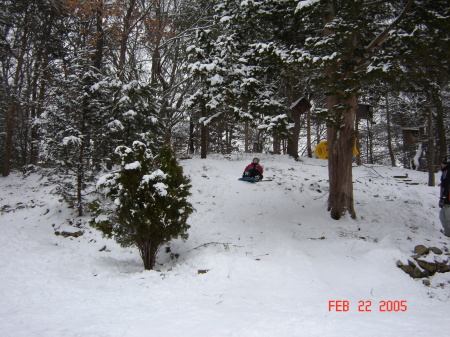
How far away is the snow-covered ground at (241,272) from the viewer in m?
3.48

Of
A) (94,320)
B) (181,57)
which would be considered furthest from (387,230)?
(181,57)

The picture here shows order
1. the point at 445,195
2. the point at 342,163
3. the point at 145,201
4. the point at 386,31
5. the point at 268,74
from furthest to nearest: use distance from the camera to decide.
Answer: the point at 268,74 < the point at 342,163 < the point at 445,195 < the point at 386,31 < the point at 145,201

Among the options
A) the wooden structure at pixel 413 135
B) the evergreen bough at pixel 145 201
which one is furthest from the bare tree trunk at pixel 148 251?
the wooden structure at pixel 413 135

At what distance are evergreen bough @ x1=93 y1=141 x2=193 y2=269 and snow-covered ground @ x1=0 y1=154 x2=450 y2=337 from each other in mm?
737

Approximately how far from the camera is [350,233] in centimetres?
757

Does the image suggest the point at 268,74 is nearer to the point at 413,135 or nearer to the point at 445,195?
the point at 445,195

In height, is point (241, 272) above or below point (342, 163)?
below

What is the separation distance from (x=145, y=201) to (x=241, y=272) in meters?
2.41

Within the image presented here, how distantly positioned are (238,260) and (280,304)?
1.82 meters

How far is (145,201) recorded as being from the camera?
18.9ft

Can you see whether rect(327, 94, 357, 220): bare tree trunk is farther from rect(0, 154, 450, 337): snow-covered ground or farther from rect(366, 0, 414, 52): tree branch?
rect(366, 0, 414, 52): tree branch

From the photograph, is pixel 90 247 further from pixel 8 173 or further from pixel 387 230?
pixel 8 173

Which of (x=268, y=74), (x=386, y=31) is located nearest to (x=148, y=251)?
(x=268, y=74)

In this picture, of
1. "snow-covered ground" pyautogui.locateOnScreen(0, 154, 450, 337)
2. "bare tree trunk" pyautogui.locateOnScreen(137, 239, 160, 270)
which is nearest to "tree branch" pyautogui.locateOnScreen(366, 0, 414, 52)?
"snow-covered ground" pyautogui.locateOnScreen(0, 154, 450, 337)
